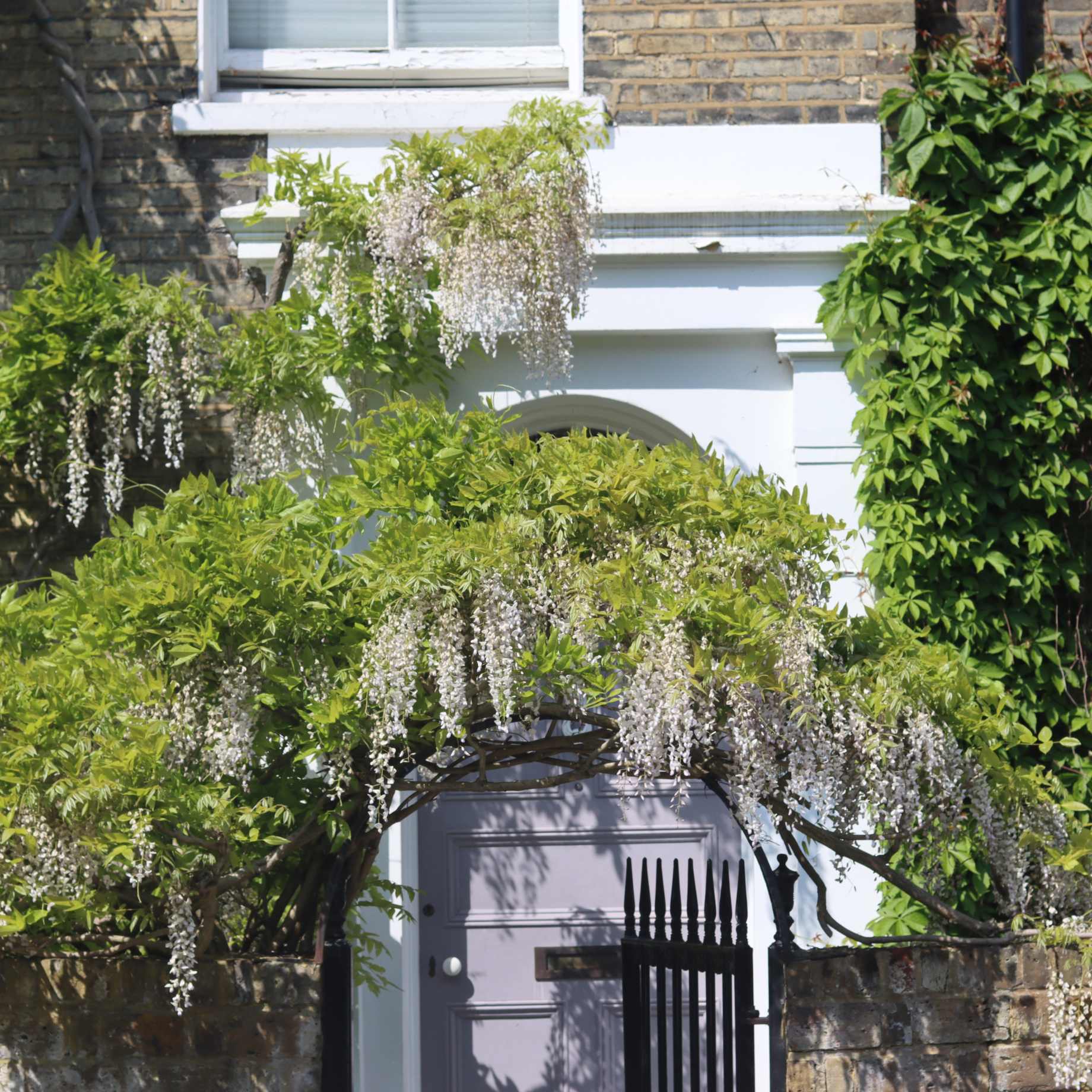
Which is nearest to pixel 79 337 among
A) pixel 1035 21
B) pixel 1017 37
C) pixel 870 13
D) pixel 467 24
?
pixel 467 24

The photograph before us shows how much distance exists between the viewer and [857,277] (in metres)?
5.73

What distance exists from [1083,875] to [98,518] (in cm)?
386

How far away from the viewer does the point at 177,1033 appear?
398 cm

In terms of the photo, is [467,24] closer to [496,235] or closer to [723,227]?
[723,227]

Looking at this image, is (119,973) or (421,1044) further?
(421,1044)

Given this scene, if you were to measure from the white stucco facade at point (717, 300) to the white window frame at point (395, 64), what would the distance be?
39cm

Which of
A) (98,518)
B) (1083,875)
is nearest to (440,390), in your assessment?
(98,518)

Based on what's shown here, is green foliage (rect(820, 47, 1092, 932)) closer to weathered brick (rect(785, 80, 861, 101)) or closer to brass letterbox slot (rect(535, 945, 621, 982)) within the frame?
weathered brick (rect(785, 80, 861, 101))

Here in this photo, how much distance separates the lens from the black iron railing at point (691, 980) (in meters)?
4.18

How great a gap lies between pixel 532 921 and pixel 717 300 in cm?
263

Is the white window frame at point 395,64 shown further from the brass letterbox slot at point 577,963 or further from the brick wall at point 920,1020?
the brick wall at point 920,1020

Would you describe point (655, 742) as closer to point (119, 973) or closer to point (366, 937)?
point (119, 973)

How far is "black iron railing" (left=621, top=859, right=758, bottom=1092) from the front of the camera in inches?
165

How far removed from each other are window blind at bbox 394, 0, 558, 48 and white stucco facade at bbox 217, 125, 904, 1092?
63 cm
